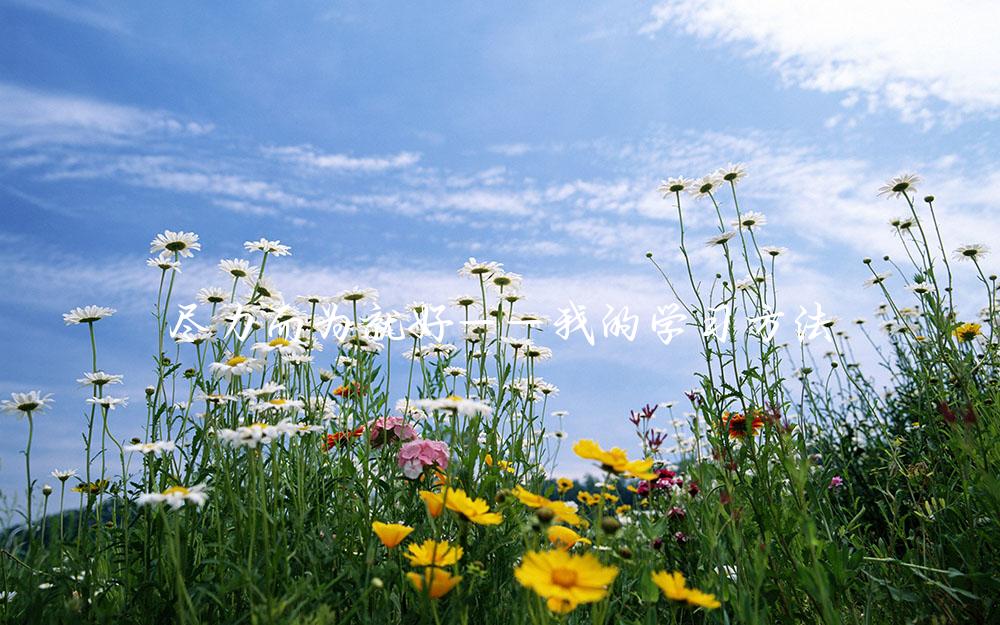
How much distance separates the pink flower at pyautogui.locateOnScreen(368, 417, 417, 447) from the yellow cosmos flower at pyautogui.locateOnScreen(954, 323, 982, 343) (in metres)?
2.94

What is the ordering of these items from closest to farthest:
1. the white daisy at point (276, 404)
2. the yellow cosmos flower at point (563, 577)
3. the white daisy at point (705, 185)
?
the yellow cosmos flower at point (563, 577), the white daisy at point (276, 404), the white daisy at point (705, 185)

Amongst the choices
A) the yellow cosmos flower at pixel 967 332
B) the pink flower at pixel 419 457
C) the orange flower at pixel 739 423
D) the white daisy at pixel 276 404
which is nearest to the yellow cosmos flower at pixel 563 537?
the pink flower at pixel 419 457

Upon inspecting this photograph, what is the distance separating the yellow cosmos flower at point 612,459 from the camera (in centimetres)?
137

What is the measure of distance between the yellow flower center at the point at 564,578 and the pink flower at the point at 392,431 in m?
1.38

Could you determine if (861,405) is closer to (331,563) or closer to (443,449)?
(443,449)

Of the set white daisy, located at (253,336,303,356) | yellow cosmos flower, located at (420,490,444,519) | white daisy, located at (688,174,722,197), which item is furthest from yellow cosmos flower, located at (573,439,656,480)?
white daisy, located at (688,174,722,197)

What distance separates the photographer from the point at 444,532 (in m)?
2.33

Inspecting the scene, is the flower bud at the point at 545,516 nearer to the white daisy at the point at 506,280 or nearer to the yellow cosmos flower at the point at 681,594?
the yellow cosmos flower at the point at 681,594

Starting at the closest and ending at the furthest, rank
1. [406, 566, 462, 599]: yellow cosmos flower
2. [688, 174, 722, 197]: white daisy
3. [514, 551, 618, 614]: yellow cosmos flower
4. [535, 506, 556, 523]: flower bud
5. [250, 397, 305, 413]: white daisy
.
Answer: [514, 551, 618, 614]: yellow cosmos flower, [535, 506, 556, 523]: flower bud, [406, 566, 462, 599]: yellow cosmos flower, [250, 397, 305, 413]: white daisy, [688, 174, 722, 197]: white daisy

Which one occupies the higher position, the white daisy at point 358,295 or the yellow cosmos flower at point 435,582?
the white daisy at point 358,295

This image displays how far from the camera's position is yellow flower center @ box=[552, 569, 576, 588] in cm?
121

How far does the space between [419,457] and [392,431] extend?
0.43m

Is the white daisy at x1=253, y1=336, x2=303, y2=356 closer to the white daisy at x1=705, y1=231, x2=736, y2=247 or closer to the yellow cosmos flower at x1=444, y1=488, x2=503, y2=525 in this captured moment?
the yellow cosmos flower at x1=444, y1=488, x2=503, y2=525

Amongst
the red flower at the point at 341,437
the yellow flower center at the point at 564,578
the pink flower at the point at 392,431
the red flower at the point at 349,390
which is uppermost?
the red flower at the point at 349,390
